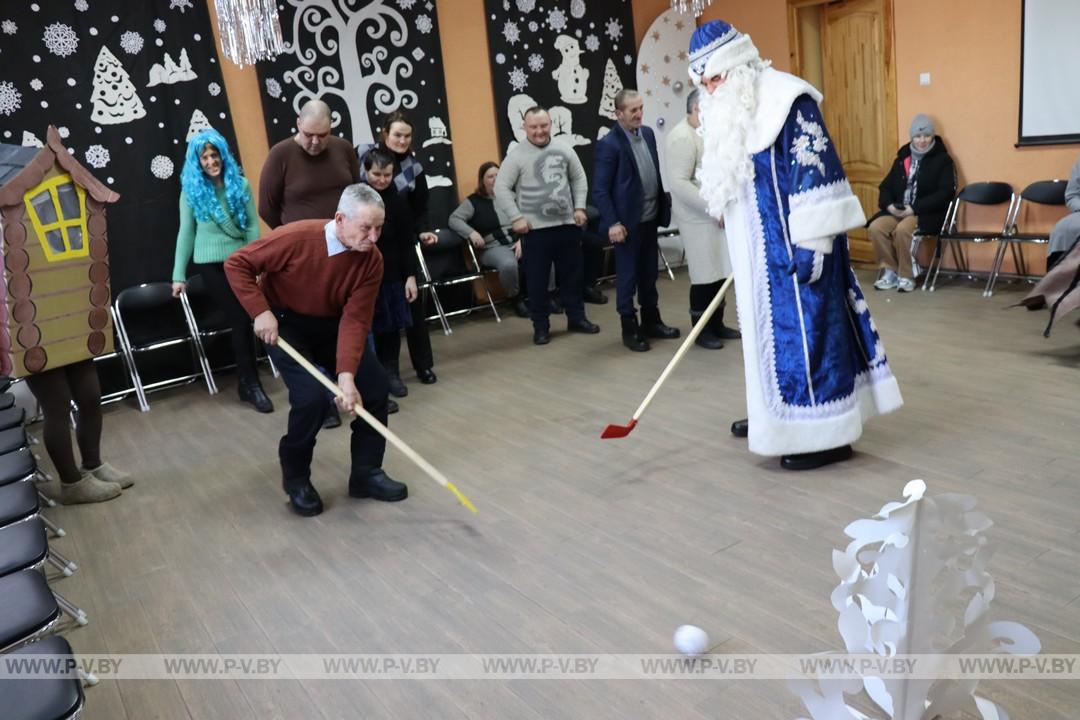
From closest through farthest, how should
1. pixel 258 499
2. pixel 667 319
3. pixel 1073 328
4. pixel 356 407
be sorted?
pixel 356 407 → pixel 258 499 → pixel 1073 328 → pixel 667 319

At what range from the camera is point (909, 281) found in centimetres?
617

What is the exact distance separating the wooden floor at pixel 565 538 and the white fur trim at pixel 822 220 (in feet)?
2.88

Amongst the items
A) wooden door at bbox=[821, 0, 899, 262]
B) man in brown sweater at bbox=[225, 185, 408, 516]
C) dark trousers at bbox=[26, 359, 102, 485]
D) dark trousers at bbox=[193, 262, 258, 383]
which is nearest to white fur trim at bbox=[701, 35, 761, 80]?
man in brown sweater at bbox=[225, 185, 408, 516]

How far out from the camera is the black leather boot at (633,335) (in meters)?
5.30

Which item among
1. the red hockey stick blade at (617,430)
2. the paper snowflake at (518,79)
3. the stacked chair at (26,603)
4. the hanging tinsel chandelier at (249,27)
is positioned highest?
the hanging tinsel chandelier at (249,27)

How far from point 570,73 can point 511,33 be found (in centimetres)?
63

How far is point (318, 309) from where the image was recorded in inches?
131

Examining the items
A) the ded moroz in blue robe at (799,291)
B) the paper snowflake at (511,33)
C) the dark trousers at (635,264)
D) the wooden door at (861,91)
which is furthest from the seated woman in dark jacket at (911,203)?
the ded moroz in blue robe at (799,291)

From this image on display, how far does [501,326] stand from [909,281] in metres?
2.91

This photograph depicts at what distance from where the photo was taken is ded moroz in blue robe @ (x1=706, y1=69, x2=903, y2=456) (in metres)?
3.01

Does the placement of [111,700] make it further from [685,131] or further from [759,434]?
[685,131]

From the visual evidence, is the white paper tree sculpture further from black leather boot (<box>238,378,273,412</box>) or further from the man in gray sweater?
the man in gray sweater

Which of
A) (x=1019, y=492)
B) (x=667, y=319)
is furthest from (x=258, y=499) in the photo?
(x=667, y=319)

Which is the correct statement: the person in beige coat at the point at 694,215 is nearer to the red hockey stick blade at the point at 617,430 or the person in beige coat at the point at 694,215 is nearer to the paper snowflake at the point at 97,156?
the red hockey stick blade at the point at 617,430
